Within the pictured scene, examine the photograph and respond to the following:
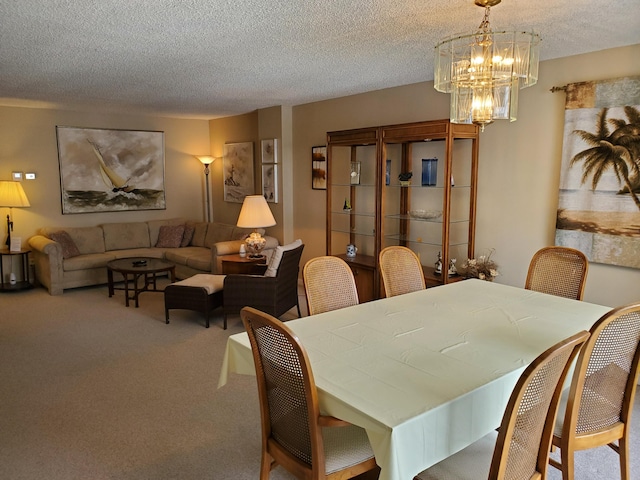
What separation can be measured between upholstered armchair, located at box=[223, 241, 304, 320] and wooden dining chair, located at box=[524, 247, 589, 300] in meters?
2.22

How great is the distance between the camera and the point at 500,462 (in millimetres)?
1461

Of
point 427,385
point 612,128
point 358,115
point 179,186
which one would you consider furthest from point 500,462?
point 179,186

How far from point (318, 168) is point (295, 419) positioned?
183 inches

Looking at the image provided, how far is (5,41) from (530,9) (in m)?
3.43

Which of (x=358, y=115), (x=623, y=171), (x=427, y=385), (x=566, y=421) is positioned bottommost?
(x=566, y=421)

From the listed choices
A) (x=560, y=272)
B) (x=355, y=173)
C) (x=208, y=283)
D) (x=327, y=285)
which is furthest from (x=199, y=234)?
(x=560, y=272)

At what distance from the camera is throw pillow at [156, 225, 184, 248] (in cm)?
731

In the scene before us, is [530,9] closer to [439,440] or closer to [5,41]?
[439,440]

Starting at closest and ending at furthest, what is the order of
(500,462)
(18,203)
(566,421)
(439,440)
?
(500,462)
(439,440)
(566,421)
(18,203)

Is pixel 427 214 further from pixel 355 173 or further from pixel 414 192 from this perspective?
pixel 355 173

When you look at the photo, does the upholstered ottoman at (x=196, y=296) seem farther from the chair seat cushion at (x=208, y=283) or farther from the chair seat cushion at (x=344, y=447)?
the chair seat cushion at (x=344, y=447)

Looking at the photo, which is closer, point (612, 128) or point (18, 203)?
point (612, 128)

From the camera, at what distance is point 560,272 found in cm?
318

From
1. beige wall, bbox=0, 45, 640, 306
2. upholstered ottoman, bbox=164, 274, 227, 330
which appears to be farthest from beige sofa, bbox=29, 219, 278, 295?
upholstered ottoman, bbox=164, 274, 227, 330
